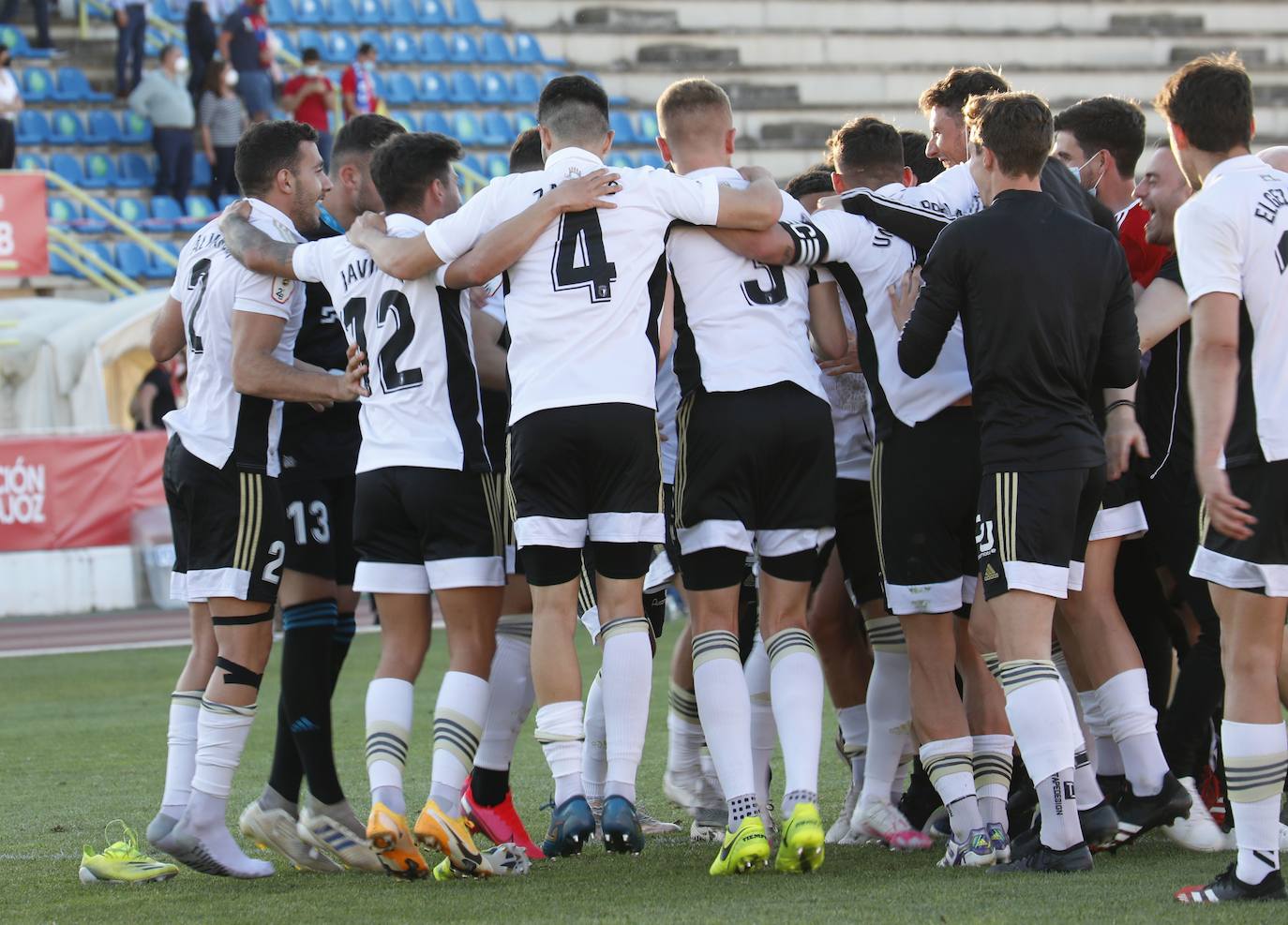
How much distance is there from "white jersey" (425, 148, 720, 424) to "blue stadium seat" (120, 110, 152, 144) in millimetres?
18022

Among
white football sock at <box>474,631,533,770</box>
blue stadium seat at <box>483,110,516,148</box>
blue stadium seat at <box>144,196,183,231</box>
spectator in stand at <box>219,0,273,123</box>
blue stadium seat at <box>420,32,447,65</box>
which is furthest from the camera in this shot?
blue stadium seat at <box>420,32,447,65</box>

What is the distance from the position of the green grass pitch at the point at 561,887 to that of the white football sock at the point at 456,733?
28cm

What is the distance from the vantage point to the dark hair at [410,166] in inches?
228

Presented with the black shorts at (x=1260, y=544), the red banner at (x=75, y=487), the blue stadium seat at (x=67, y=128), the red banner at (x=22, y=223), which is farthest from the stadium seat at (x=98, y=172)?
the black shorts at (x=1260, y=544)

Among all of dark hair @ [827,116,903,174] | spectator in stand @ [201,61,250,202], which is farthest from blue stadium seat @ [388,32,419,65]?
dark hair @ [827,116,903,174]

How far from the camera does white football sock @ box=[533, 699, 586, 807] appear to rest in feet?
17.3

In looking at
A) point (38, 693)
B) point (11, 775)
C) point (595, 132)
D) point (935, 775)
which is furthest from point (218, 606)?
point (38, 693)

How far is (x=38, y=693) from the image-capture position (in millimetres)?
11281

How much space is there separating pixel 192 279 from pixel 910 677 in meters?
2.72

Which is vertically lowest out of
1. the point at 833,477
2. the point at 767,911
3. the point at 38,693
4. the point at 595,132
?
the point at 38,693

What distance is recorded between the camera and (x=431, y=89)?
24.8 metres

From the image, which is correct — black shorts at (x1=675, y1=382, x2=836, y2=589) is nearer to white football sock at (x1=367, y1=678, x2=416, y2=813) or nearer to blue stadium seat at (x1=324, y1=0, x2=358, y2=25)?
white football sock at (x1=367, y1=678, x2=416, y2=813)

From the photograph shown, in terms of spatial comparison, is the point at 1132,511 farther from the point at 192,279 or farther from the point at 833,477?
the point at 192,279

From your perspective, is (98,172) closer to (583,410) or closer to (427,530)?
(427,530)
